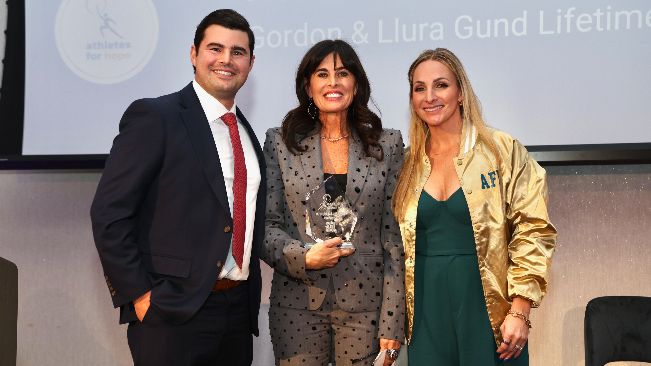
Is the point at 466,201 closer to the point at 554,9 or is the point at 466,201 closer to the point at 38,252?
the point at 554,9

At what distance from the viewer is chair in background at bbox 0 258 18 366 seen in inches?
127

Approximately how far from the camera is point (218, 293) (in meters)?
2.54

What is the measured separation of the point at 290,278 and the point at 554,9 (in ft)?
6.41

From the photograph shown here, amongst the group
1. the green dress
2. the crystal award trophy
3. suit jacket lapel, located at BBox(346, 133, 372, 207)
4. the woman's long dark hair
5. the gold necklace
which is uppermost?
the woman's long dark hair

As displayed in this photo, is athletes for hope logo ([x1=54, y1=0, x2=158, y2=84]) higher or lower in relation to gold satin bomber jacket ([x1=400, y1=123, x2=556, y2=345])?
higher

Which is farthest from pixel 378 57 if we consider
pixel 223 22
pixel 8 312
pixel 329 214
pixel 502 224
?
pixel 8 312

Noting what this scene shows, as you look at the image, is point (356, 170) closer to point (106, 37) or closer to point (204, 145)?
point (204, 145)

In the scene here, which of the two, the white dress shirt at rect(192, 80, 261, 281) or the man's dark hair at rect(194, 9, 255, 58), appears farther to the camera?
the man's dark hair at rect(194, 9, 255, 58)

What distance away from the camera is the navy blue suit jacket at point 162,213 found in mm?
2404

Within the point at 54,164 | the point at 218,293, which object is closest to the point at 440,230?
the point at 218,293

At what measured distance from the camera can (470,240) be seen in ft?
8.78

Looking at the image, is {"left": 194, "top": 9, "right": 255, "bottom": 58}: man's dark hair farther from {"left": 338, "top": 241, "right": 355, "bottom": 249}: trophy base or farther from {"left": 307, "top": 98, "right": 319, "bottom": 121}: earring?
{"left": 338, "top": 241, "right": 355, "bottom": 249}: trophy base

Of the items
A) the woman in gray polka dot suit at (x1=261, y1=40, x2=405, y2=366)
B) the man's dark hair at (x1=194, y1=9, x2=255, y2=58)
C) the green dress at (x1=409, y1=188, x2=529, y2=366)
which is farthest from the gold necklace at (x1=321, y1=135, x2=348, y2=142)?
the man's dark hair at (x1=194, y1=9, x2=255, y2=58)

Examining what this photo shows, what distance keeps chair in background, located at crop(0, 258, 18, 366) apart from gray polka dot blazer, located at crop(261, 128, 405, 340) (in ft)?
4.48
